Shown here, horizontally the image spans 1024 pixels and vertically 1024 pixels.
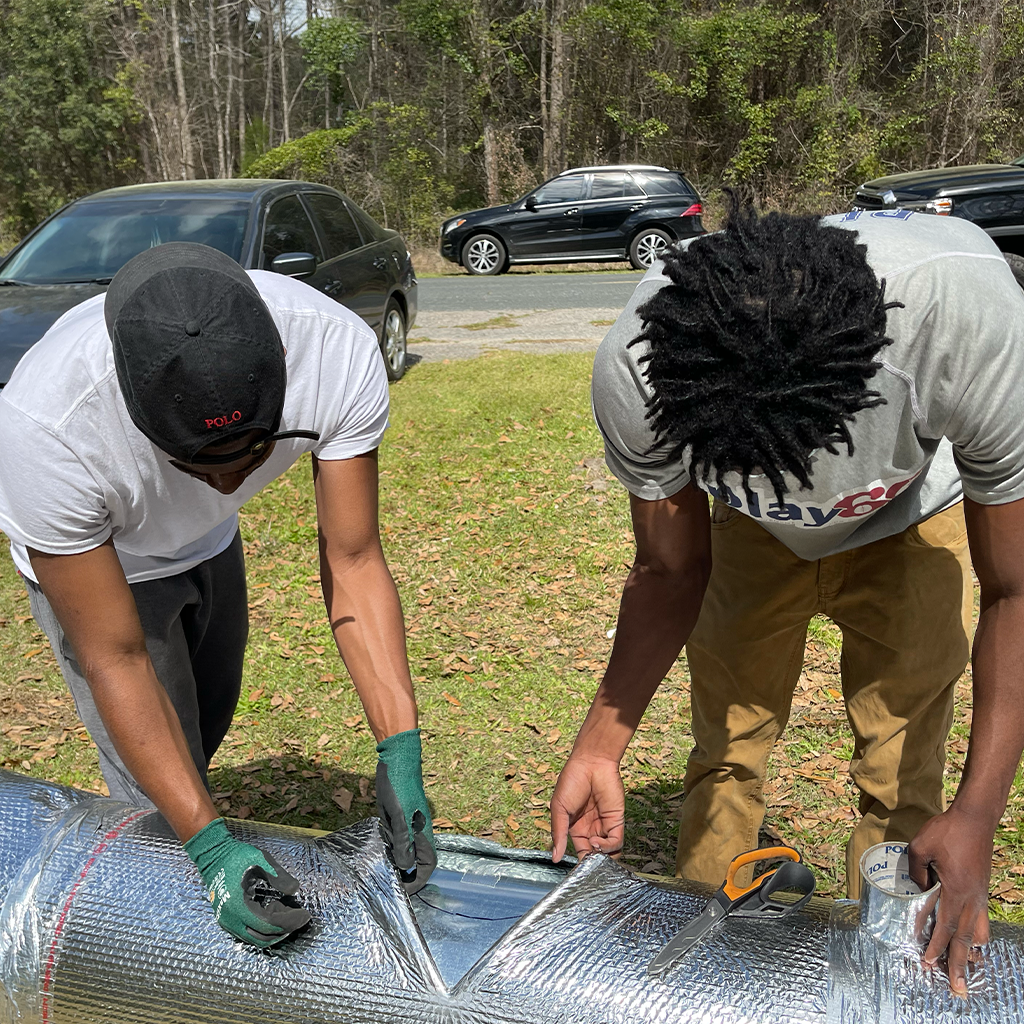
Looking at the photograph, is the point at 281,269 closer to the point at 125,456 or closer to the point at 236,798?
the point at 236,798

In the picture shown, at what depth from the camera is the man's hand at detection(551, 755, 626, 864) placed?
211 cm

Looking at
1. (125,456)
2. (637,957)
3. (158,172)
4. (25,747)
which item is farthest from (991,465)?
(158,172)

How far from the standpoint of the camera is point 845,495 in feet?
6.26

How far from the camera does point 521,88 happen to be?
24.8 m

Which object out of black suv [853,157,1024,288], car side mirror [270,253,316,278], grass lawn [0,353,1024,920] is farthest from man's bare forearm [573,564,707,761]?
black suv [853,157,1024,288]

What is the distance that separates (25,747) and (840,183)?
21128 millimetres

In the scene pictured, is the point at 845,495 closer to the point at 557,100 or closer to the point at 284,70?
the point at 557,100

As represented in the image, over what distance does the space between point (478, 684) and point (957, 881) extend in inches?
109

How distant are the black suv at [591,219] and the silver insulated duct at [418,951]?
1392 cm

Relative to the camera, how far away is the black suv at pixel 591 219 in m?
15.0

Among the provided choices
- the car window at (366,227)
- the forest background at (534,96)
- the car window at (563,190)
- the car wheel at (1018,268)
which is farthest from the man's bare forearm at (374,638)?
the forest background at (534,96)

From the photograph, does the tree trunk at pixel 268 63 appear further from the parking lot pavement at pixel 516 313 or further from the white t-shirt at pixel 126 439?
the white t-shirt at pixel 126 439

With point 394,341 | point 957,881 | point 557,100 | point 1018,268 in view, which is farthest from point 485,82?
point 957,881

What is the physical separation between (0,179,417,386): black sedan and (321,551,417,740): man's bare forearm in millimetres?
3904
